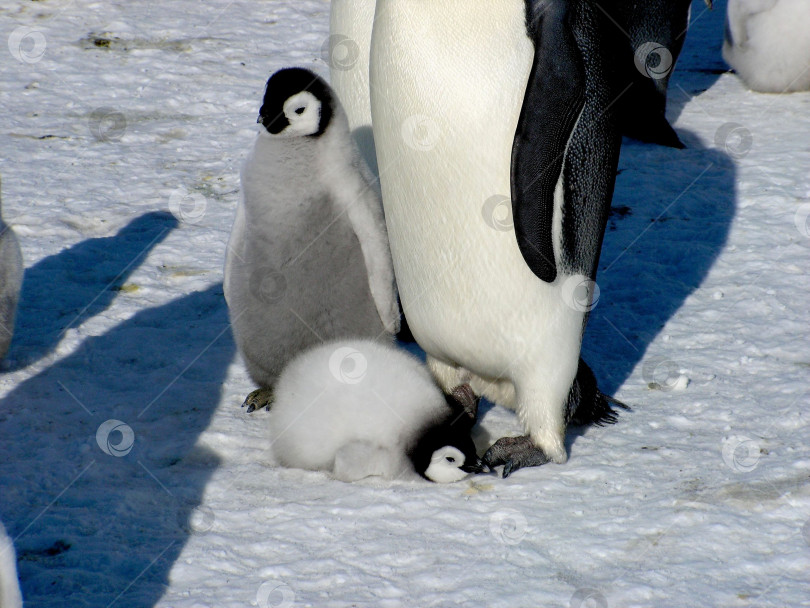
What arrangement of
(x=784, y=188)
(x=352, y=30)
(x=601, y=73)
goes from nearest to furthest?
(x=601, y=73) < (x=352, y=30) < (x=784, y=188)

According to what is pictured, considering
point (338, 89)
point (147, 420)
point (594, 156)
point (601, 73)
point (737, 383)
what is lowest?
point (147, 420)

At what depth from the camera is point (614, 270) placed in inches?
140

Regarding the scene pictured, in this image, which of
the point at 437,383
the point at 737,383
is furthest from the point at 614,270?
the point at 437,383

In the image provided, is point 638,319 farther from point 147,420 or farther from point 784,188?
point 147,420

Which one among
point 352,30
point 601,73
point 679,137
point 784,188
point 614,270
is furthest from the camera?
point 679,137

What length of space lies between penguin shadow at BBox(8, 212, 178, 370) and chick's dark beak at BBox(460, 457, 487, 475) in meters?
1.37

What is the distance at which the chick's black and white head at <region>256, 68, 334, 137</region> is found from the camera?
→ 256 centimetres

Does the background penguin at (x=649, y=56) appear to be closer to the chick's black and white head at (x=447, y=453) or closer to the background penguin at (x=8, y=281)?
the chick's black and white head at (x=447, y=453)

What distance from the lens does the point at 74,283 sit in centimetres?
344

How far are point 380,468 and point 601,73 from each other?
110cm

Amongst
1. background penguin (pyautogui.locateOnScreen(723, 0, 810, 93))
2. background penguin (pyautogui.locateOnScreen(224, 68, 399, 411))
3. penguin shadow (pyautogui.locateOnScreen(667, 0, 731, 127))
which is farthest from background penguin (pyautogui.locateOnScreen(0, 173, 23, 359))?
background penguin (pyautogui.locateOnScreen(723, 0, 810, 93))

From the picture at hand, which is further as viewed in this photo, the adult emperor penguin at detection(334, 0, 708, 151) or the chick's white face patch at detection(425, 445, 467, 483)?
the adult emperor penguin at detection(334, 0, 708, 151)

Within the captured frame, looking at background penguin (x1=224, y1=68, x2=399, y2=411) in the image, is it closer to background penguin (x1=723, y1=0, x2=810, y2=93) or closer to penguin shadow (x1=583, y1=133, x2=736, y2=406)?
penguin shadow (x1=583, y1=133, x2=736, y2=406)

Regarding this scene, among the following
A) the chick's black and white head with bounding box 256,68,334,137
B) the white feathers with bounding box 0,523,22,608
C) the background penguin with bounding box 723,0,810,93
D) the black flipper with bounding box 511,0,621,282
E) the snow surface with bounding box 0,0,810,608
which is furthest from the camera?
the background penguin with bounding box 723,0,810,93
